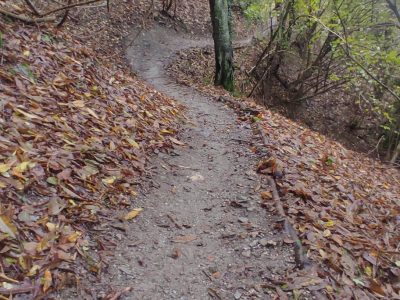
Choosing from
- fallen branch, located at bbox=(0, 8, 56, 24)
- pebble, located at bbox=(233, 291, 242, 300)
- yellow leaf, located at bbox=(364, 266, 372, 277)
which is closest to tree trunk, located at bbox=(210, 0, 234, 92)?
fallen branch, located at bbox=(0, 8, 56, 24)

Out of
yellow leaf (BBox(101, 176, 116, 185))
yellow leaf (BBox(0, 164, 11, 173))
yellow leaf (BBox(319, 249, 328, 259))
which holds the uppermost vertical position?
yellow leaf (BBox(0, 164, 11, 173))

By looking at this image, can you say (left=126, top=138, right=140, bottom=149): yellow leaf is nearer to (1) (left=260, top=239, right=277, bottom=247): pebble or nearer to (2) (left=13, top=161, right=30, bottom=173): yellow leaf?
(2) (left=13, top=161, right=30, bottom=173): yellow leaf

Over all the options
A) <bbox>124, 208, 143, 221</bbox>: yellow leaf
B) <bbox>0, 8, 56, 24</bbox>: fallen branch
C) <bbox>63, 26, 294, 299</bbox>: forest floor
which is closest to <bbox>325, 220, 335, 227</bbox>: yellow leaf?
<bbox>63, 26, 294, 299</bbox>: forest floor

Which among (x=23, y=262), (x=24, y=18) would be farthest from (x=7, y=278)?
(x=24, y=18)

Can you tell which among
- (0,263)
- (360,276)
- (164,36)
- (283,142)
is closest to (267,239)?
(360,276)

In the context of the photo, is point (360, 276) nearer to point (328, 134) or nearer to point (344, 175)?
point (344, 175)

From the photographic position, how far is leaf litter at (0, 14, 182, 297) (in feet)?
9.73

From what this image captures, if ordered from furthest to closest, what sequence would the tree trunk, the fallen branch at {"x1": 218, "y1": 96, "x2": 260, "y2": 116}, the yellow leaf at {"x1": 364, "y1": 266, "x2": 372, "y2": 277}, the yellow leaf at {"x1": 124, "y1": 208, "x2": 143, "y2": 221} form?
the tree trunk < the fallen branch at {"x1": 218, "y1": 96, "x2": 260, "y2": 116} < the yellow leaf at {"x1": 124, "y1": 208, "x2": 143, "y2": 221} < the yellow leaf at {"x1": 364, "y1": 266, "x2": 372, "y2": 277}

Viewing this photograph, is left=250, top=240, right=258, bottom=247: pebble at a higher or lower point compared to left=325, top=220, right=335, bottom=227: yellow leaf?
lower

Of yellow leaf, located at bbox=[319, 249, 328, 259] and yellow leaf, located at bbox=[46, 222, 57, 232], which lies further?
yellow leaf, located at bbox=[319, 249, 328, 259]

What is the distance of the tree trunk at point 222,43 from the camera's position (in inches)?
400

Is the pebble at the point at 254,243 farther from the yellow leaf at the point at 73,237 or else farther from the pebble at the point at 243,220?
the yellow leaf at the point at 73,237

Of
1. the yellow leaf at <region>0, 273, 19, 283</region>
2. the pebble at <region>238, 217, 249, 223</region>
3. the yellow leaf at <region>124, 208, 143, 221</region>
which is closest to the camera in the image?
the yellow leaf at <region>0, 273, 19, 283</region>

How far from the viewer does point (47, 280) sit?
9.07 feet
